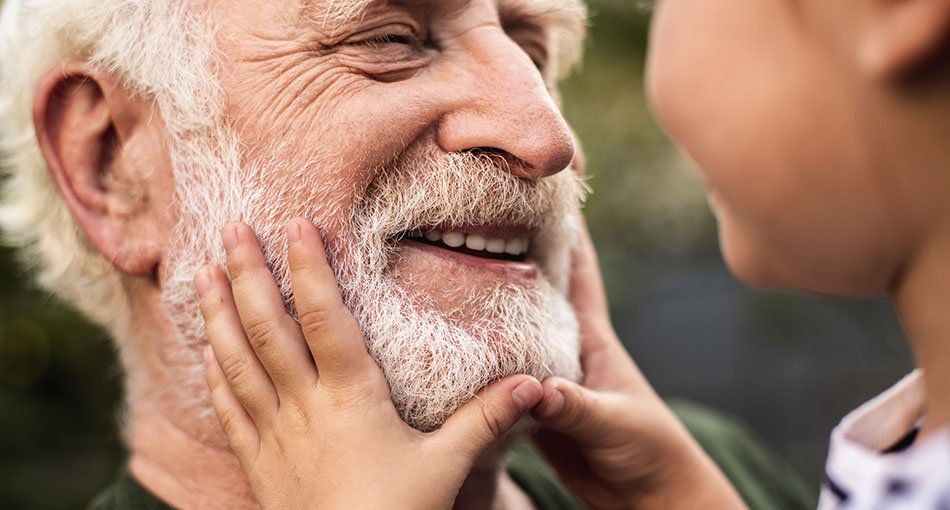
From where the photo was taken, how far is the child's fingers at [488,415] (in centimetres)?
169

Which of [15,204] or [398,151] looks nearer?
[398,151]

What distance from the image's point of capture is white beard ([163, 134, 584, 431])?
1.85 m

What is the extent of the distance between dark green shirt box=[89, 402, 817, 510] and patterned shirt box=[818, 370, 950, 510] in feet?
4.27

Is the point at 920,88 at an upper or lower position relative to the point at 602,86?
upper

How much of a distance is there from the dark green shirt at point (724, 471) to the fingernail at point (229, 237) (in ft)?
2.93

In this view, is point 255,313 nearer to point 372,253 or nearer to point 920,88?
point 372,253

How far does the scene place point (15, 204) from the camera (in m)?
2.76

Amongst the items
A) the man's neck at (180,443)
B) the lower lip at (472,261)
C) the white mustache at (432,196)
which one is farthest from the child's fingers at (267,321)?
the man's neck at (180,443)

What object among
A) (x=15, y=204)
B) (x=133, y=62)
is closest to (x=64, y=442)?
(x=15, y=204)

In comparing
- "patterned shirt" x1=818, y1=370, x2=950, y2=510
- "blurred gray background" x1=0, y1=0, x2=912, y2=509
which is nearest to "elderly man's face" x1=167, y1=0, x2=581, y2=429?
"patterned shirt" x1=818, y1=370, x2=950, y2=510

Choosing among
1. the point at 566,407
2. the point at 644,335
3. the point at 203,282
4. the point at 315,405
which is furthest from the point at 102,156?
the point at 644,335

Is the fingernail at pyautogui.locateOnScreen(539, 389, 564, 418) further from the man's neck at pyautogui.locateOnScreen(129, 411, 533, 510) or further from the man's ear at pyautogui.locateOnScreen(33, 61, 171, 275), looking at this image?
the man's ear at pyautogui.locateOnScreen(33, 61, 171, 275)

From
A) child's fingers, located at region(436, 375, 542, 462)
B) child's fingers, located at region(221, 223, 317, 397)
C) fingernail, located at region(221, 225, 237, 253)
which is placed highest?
fingernail, located at region(221, 225, 237, 253)

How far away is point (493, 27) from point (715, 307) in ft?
23.2
